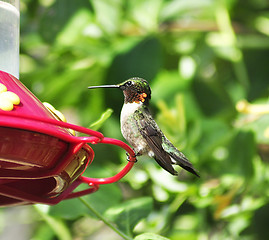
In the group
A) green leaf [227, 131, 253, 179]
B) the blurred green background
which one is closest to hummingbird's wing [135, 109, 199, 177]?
the blurred green background

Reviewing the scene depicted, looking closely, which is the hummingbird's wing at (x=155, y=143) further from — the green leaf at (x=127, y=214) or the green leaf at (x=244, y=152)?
the green leaf at (x=244, y=152)

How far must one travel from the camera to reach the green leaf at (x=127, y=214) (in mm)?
1475

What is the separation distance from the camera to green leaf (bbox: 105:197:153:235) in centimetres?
147

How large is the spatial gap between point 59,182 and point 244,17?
1831 millimetres

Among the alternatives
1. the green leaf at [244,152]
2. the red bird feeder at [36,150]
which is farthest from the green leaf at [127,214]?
the green leaf at [244,152]

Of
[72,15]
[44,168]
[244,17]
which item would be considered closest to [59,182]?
[44,168]

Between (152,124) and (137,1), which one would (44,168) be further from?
(137,1)

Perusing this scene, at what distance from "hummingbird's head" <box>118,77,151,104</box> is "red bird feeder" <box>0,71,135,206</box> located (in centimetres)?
23

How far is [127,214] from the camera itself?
1511 mm

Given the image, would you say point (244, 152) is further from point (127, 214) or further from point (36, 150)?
point (36, 150)

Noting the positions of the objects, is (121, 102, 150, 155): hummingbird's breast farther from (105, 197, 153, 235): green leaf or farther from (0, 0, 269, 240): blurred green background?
(0, 0, 269, 240): blurred green background

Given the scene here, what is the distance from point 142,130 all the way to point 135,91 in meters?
0.13

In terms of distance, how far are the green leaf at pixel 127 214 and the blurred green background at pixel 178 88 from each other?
28 cm

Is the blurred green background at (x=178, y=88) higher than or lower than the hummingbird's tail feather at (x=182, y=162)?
higher
